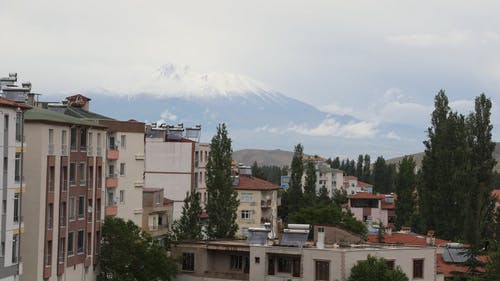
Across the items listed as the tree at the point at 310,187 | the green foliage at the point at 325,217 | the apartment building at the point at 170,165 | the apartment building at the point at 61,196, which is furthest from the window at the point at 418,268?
the tree at the point at 310,187

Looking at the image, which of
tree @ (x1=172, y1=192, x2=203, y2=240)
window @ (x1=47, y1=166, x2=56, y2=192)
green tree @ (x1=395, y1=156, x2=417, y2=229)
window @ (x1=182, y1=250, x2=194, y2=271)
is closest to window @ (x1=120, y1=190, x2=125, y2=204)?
tree @ (x1=172, y1=192, x2=203, y2=240)

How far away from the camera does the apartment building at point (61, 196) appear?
196 ft

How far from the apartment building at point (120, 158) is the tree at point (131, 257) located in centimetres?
596

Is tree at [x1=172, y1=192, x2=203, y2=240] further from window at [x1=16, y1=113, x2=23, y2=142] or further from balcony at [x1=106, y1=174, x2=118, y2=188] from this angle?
window at [x1=16, y1=113, x2=23, y2=142]

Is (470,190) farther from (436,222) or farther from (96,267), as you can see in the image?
(96,267)

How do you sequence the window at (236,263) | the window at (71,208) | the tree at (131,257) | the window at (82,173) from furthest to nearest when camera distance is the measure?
the window at (236,263), the tree at (131,257), the window at (82,173), the window at (71,208)

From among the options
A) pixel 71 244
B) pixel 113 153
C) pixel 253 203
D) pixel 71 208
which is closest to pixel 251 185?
pixel 253 203

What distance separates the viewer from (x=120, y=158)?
7831 centimetres

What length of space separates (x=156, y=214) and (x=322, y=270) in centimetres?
2778

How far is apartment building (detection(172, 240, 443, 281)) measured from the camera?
64125 mm

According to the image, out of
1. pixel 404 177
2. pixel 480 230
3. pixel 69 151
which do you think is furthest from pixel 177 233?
pixel 404 177

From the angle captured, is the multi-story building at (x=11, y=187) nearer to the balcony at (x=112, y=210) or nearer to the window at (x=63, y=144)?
the window at (x=63, y=144)

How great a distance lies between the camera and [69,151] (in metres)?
64.1

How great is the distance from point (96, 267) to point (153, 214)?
2039 centimetres
